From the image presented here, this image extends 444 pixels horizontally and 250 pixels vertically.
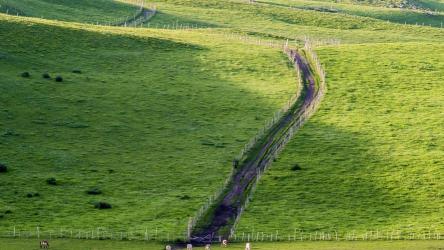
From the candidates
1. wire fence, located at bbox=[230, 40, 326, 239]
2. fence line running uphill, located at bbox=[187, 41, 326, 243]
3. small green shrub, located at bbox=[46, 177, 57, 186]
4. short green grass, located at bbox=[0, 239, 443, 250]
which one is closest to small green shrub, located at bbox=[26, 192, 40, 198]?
small green shrub, located at bbox=[46, 177, 57, 186]

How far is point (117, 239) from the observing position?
86.4 m

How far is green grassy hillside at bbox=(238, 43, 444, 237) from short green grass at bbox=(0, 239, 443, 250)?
3.52m

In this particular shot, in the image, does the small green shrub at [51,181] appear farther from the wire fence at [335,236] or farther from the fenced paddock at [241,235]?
the wire fence at [335,236]

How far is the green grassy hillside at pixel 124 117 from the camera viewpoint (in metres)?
95.9

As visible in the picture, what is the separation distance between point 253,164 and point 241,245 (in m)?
23.4

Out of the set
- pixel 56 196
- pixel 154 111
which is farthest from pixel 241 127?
pixel 56 196

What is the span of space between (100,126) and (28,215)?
28690 mm

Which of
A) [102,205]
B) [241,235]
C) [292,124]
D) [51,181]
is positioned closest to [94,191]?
Answer: [102,205]

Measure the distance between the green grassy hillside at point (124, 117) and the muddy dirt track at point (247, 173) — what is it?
1826mm

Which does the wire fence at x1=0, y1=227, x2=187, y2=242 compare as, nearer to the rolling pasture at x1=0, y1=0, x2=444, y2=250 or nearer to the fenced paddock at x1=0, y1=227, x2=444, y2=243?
the fenced paddock at x1=0, y1=227, x2=444, y2=243

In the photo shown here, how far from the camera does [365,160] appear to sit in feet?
364

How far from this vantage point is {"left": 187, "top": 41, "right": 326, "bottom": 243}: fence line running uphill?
9112 cm

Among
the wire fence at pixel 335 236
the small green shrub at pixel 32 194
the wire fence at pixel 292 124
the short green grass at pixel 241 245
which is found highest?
the wire fence at pixel 292 124

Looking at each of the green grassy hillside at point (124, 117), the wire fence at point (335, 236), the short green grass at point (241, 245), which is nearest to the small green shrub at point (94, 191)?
the green grassy hillside at point (124, 117)
